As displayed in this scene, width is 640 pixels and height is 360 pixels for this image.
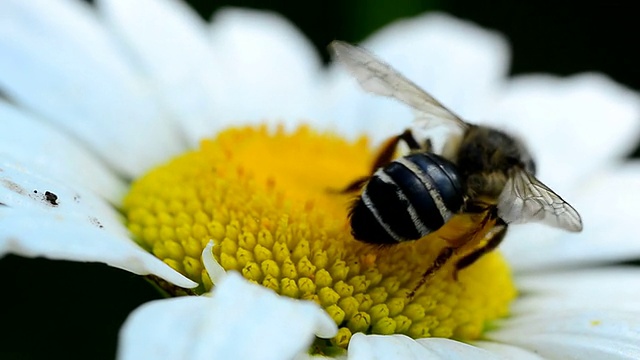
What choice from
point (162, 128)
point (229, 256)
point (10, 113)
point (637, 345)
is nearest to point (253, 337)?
point (229, 256)

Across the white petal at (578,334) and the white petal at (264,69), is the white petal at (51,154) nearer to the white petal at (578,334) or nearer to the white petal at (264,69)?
the white petal at (264,69)

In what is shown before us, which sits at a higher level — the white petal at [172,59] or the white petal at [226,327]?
the white petal at [172,59]

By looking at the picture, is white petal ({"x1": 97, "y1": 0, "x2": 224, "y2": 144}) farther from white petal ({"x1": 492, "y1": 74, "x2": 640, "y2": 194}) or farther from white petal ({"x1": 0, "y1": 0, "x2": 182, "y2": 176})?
white petal ({"x1": 492, "y1": 74, "x2": 640, "y2": 194})

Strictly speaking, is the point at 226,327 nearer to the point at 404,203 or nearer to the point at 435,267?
the point at 404,203

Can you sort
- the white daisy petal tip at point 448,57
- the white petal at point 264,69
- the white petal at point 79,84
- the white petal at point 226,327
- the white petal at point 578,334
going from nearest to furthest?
the white petal at point 226,327 → the white petal at point 578,334 → the white petal at point 79,84 → the white petal at point 264,69 → the white daisy petal tip at point 448,57

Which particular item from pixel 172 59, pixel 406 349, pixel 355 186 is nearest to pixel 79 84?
pixel 172 59

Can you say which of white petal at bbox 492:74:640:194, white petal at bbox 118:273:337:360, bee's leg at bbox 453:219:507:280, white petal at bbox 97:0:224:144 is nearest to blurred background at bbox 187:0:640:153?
white petal at bbox 492:74:640:194

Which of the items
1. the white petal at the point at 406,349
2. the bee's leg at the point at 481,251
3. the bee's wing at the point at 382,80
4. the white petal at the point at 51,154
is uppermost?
the bee's wing at the point at 382,80

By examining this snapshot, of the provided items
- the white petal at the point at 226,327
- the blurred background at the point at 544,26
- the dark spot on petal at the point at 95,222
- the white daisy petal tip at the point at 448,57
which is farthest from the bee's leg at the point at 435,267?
the blurred background at the point at 544,26
